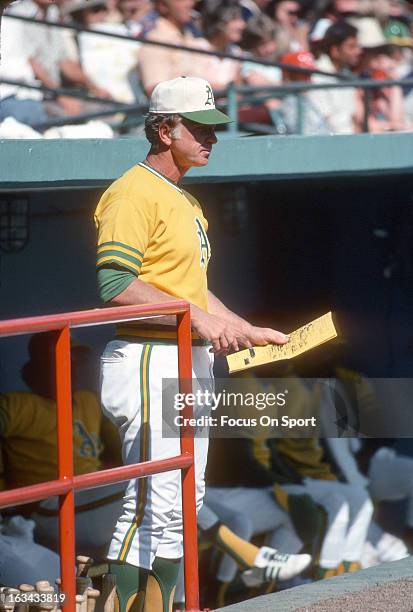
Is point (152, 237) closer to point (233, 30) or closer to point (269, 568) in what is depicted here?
point (269, 568)

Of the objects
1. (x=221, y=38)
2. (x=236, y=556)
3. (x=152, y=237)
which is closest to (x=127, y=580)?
(x=152, y=237)

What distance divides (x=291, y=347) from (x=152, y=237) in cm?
56

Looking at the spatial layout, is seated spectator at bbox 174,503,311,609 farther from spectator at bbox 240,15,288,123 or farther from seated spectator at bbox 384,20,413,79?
seated spectator at bbox 384,20,413,79

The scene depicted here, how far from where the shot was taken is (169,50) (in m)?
7.02

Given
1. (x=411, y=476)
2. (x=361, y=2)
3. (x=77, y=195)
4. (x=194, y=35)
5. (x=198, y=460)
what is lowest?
(x=411, y=476)

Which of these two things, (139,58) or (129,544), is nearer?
(129,544)

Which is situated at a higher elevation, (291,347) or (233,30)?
(233,30)

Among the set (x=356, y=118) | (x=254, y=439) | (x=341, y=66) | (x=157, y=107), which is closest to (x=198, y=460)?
(x=157, y=107)

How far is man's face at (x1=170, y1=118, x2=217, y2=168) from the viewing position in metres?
3.64

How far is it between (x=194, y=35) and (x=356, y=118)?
125 centimetres

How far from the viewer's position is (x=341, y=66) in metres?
8.30

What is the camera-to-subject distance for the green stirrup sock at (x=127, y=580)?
3.55 meters

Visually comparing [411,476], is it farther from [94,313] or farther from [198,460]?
[94,313]

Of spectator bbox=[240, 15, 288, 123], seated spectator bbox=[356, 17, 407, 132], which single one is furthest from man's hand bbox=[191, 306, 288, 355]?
spectator bbox=[240, 15, 288, 123]
